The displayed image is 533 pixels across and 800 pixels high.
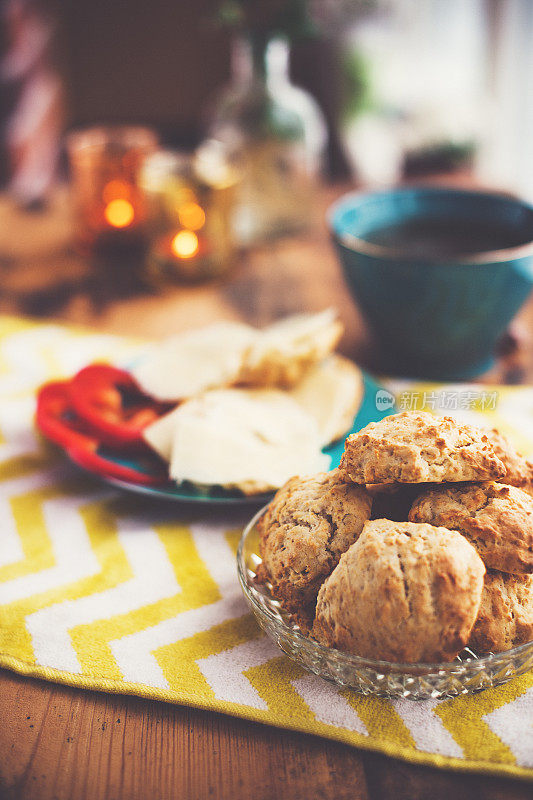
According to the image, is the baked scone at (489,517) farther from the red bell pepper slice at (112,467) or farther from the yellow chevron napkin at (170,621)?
the red bell pepper slice at (112,467)

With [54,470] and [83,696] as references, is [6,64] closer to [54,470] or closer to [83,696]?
[54,470]

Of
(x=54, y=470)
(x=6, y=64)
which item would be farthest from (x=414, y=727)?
(x=6, y=64)

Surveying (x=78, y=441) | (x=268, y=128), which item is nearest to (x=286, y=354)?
(x=78, y=441)

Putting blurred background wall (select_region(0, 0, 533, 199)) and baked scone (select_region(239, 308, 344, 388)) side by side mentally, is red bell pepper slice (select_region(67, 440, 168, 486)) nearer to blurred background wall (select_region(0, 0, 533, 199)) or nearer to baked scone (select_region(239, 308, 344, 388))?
baked scone (select_region(239, 308, 344, 388))

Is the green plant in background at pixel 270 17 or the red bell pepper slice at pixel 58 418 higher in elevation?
the green plant in background at pixel 270 17

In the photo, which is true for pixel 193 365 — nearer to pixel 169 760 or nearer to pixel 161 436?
pixel 161 436

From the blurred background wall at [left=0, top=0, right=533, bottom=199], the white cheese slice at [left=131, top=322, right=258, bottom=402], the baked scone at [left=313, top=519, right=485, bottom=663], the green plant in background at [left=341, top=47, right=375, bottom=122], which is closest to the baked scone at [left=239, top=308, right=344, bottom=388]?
the white cheese slice at [left=131, top=322, right=258, bottom=402]

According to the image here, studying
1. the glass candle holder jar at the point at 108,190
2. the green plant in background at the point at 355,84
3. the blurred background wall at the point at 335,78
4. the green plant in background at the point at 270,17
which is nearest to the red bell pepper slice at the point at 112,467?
the glass candle holder jar at the point at 108,190
